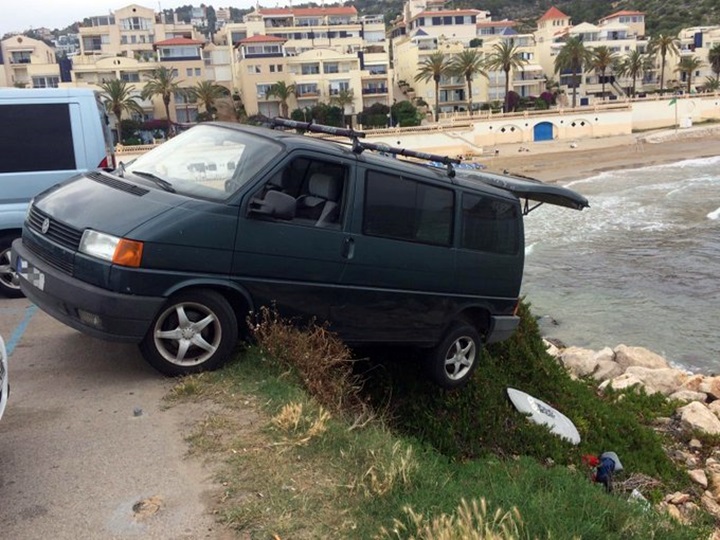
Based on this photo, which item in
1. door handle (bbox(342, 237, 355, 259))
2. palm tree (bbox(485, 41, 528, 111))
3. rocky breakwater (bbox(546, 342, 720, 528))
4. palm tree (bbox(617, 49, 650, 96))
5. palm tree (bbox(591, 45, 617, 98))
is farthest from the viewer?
palm tree (bbox(617, 49, 650, 96))

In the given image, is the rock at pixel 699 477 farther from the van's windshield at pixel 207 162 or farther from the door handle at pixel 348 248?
the van's windshield at pixel 207 162

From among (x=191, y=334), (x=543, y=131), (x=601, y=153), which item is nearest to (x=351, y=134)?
(x=191, y=334)

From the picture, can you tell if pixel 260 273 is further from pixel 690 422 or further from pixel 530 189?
pixel 690 422

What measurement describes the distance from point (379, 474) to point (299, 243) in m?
2.26

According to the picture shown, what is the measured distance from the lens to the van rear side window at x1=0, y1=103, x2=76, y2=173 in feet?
25.5

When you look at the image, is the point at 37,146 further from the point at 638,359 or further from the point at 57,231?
the point at 638,359

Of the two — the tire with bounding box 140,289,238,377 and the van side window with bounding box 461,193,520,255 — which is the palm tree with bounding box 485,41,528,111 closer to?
the van side window with bounding box 461,193,520,255

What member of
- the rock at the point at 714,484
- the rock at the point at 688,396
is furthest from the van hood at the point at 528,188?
the rock at the point at 688,396

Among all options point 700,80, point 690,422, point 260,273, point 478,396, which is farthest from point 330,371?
point 700,80

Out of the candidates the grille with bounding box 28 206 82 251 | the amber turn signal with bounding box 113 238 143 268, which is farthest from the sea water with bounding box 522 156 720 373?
the grille with bounding box 28 206 82 251

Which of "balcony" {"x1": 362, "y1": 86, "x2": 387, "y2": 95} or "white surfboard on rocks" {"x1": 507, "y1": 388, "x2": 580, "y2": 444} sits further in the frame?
"balcony" {"x1": 362, "y1": 86, "x2": 387, "y2": 95}

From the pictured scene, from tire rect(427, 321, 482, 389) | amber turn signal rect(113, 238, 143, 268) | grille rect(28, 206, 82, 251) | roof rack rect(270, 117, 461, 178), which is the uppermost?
roof rack rect(270, 117, 461, 178)

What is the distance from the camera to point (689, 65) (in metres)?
84.1

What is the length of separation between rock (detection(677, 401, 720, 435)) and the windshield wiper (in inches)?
296
